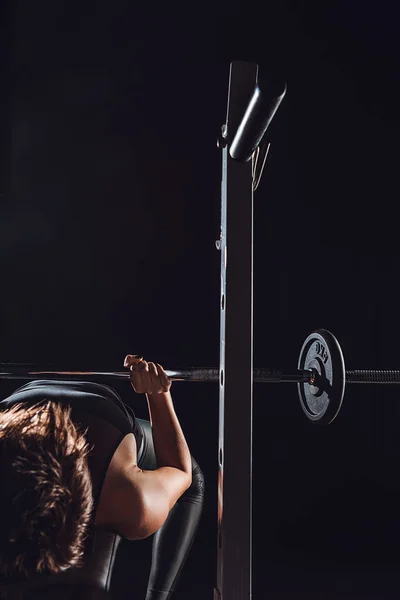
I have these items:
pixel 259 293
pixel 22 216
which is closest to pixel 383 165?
pixel 259 293

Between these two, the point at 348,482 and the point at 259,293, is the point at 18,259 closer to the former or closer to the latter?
the point at 259,293

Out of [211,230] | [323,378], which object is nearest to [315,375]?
[323,378]

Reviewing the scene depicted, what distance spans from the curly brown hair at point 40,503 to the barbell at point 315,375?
0.11m

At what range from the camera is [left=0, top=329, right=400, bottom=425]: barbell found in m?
1.10

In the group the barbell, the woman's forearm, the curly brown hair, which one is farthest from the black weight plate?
the curly brown hair

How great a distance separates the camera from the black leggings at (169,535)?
1.25m

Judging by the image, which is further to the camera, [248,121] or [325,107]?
[325,107]

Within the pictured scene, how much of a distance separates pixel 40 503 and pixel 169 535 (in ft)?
1.18

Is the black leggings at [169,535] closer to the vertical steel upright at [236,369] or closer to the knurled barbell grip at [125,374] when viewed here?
the knurled barbell grip at [125,374]

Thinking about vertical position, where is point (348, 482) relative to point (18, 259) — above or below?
below

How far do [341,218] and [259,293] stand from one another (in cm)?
39

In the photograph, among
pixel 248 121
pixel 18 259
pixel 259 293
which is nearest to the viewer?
pixel 248 121

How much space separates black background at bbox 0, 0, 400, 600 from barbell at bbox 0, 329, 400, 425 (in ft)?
1.87

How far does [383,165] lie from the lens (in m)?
1.98
